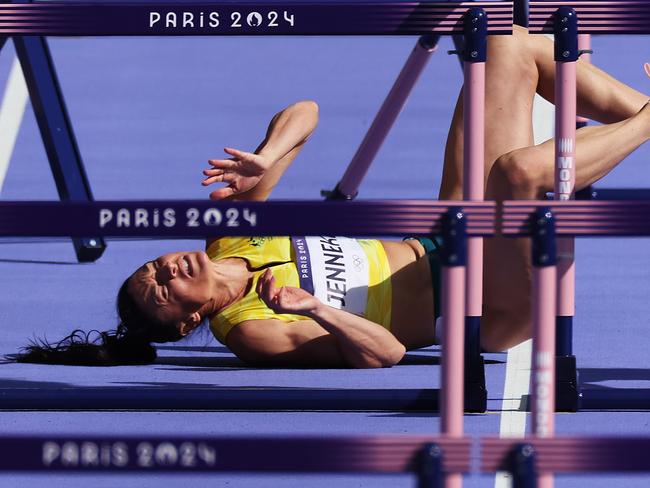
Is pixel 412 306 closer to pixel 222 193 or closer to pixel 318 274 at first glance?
pixel 318 274

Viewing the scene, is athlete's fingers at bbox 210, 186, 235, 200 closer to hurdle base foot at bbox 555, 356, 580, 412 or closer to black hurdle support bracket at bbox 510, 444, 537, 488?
hurdle base foot at bbox 555, 356, 580, 412

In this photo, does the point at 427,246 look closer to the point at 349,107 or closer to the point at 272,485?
the point at 272,485

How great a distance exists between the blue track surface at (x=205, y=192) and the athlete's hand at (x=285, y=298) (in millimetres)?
353

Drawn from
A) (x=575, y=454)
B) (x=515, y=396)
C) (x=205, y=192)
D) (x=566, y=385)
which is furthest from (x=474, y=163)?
(x=205, y=192)

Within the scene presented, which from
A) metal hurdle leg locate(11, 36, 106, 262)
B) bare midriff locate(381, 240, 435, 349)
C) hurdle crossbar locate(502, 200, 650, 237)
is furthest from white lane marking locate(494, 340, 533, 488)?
metal hurdle leg locate(11, 36, 106, 262)

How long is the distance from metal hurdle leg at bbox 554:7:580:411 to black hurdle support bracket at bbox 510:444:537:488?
1519 mm

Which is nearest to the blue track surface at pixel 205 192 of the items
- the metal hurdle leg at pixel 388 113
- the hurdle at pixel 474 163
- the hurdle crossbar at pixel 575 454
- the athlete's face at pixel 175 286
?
the hurdle at pixel 474 163

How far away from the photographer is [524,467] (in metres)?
3.02

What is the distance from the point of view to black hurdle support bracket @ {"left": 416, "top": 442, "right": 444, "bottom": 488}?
3.02 meters

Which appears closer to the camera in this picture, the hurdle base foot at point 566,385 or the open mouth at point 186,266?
the hurdle base foot at point 566,385

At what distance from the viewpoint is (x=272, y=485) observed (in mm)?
4191

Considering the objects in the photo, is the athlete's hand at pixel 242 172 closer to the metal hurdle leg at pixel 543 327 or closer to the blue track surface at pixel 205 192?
the blue track surface at pixel 205 192

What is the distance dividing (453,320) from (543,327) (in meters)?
0.21

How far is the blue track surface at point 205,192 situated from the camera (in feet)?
15.6
